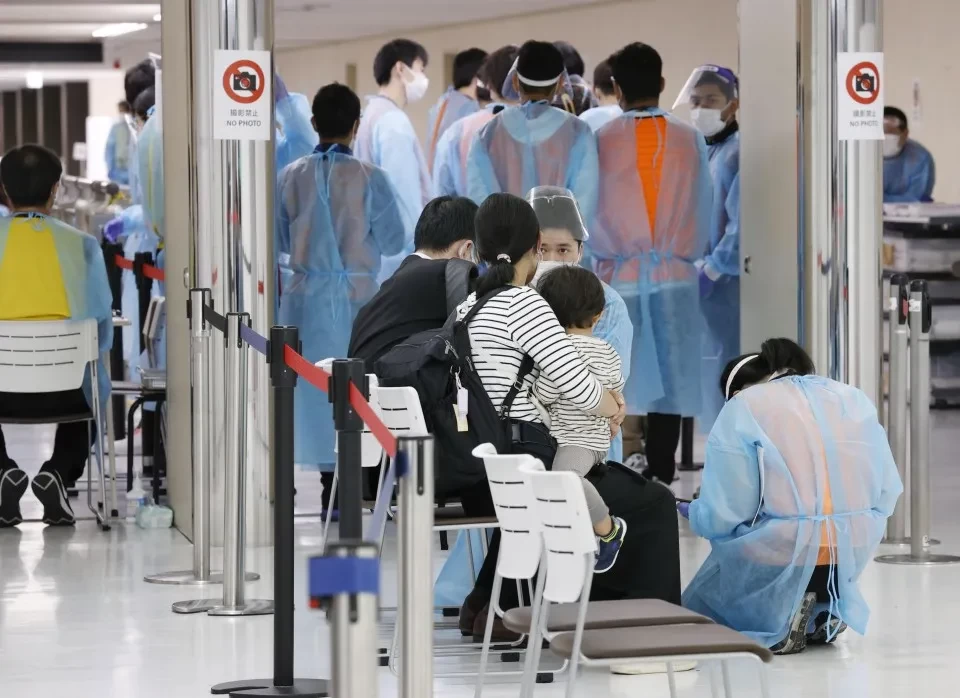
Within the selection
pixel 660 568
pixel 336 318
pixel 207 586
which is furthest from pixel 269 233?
pixel 660 568

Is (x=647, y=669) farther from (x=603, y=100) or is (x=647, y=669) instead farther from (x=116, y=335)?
(x=603, y=100)

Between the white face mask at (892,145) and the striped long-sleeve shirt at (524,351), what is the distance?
7454 mm

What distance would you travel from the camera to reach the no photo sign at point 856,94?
636 centimetres

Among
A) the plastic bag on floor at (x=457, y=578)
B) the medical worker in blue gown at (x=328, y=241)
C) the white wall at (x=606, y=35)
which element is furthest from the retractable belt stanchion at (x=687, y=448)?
the white wall at (x=606, y=35)

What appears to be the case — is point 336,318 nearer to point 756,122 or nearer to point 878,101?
point 756,122

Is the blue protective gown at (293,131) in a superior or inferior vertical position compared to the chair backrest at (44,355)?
superior

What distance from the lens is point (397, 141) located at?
26.0ft

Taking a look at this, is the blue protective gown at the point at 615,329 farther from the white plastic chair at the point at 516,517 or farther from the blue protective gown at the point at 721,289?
the blue protective gown at the point at 721,289

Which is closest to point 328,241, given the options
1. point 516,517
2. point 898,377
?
point 898,377

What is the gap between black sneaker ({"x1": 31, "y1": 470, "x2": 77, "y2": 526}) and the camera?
691 cm

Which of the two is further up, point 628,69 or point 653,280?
point 628,69

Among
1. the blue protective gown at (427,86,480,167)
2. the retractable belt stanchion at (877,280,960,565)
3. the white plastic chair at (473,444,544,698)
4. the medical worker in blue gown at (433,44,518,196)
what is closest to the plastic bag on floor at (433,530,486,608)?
the retractable belt stanchion at (877,280,960,565)

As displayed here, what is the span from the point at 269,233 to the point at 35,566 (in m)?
1.41

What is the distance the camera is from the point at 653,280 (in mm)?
7246
